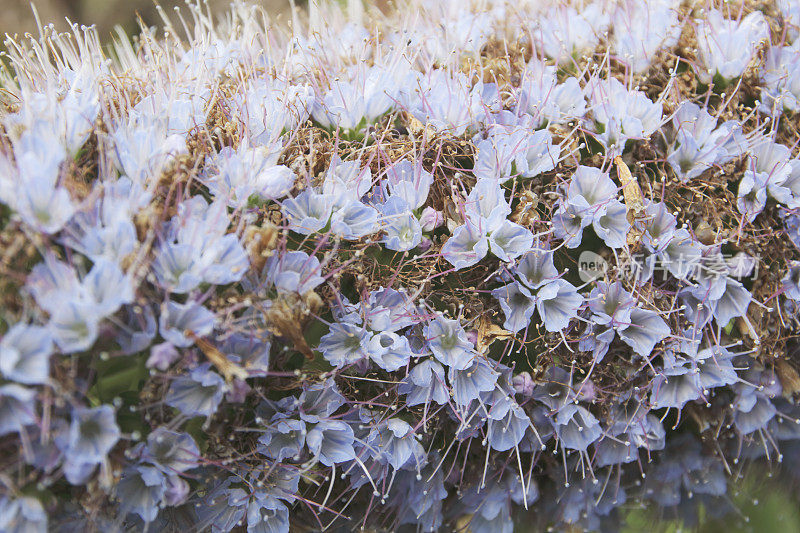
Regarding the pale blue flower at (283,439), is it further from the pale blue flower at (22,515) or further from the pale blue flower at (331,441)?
the pale blue flower at (22,515)

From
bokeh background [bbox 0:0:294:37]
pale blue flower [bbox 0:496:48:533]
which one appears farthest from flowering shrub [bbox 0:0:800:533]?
bokeh background [bbox 0:0:294:37]

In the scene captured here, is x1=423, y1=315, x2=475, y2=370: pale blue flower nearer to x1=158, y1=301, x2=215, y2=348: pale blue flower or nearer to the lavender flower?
x1=158, y1=301, x2=215, y2=348: pale blue flower

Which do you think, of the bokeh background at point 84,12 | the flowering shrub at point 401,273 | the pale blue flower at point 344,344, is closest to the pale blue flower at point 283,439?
the flowering shrub at point 401,273

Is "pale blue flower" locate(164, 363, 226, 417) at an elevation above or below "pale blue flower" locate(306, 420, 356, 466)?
above

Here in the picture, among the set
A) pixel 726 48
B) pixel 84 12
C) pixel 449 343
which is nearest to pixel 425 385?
pixel 449 343

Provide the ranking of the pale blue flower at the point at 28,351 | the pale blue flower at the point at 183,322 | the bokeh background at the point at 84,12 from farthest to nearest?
the bokeh background at the point at 84,12 < the pale blue flower at the point at 183,322 < the pale blue flower at the point at 28,351

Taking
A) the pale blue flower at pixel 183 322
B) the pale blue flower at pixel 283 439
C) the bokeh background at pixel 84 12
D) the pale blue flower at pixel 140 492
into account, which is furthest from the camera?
A: the bokeh background at pixel 84 12

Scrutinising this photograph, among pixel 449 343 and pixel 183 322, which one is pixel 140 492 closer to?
pixel 183 322

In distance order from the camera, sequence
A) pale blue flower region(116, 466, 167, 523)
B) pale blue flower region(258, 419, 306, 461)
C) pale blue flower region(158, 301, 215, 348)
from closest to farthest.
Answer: pale blue flower region(158, 301, 215, 348) < pale blue flower region(116, 466, 167, 523) < pale blue flower region(258, 419, 306, 461)

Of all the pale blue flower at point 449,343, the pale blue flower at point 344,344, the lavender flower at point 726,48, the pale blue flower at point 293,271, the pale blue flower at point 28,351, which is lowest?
the pale blue flower at point 449,343

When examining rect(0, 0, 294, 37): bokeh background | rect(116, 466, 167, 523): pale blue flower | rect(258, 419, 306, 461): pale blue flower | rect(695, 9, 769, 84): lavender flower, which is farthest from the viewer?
rect(0, 0, 294, 37): bokeh background
